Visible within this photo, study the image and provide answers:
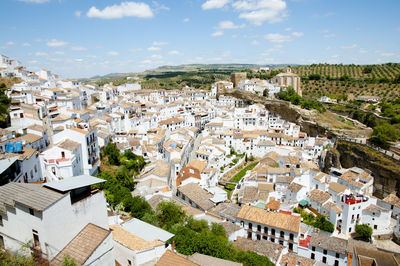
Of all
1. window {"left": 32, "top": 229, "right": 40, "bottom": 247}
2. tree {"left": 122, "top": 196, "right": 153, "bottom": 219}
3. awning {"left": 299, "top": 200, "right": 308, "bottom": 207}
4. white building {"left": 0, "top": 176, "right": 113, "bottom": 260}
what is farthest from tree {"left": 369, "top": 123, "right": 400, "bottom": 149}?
window {"left": 32, "top": 229, "right": 40, "bottom": 247}

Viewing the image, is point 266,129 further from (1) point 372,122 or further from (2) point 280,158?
(1) point 372,122

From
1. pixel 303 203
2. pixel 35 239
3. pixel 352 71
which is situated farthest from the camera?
pixel 352 71

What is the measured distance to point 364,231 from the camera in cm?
2283

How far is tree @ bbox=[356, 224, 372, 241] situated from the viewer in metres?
22.8

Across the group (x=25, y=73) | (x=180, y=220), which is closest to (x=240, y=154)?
(x=180, y=220)

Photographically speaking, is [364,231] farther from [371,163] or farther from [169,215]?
[169,215]

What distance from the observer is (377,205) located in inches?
979

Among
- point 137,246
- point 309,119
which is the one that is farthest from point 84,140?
point 309,119

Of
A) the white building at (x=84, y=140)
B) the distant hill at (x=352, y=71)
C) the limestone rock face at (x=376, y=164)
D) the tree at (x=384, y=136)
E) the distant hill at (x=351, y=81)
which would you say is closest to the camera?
the white building at (x=84, y=140)

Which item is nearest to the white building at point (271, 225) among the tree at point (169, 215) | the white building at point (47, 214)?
the tree at point (169, 215)

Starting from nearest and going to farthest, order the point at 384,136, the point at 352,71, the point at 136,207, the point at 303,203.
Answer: the point at 136,207 < the point at 303,203 < the point at 384,136 < the point at 352,71

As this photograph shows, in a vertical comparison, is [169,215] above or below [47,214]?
below

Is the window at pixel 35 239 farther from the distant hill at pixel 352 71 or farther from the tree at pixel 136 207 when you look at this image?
the distant hill at pixel 352 71

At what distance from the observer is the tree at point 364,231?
22783 millimetres
